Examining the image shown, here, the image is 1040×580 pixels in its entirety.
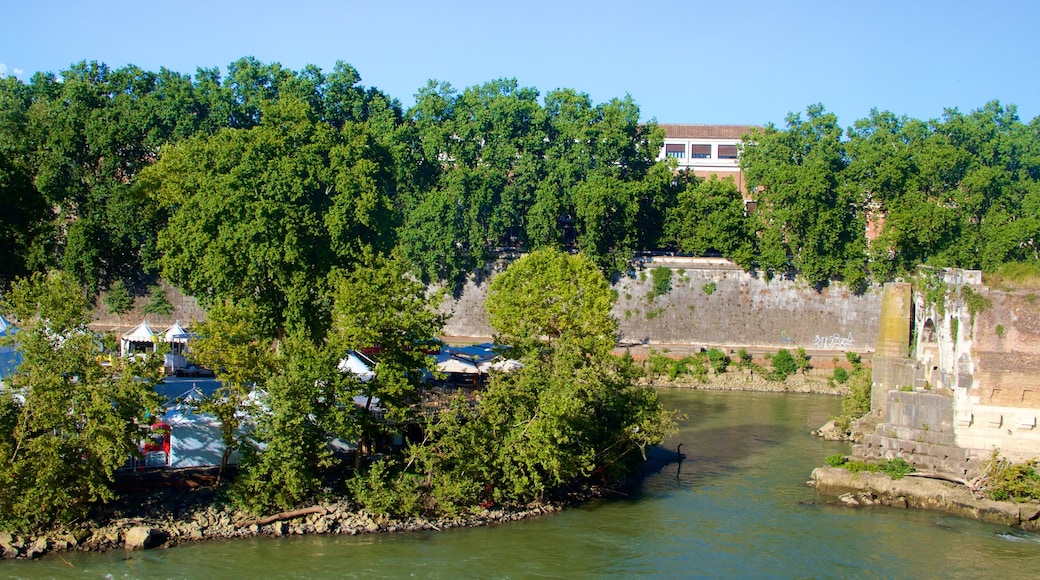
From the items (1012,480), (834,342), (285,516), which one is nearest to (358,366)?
(285,516)

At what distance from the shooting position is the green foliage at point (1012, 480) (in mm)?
20219

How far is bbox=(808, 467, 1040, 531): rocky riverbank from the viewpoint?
65.9 feet

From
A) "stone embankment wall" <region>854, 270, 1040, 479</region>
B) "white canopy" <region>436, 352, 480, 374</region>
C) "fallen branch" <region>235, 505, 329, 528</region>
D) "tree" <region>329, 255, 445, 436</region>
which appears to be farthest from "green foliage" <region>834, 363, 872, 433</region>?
"fallen branch" <region>235, 505, 329, 528</region>

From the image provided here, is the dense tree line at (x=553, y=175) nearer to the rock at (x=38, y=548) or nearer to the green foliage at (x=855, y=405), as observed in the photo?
the green foliage at (x=855, y=405)

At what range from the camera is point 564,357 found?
2192cm

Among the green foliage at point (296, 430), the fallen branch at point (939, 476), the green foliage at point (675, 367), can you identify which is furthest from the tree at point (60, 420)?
the green foliage at point (675, 367)

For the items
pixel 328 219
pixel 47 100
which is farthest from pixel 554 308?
pixel 47 100

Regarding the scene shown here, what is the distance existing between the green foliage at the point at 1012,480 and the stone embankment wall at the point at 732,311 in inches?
909

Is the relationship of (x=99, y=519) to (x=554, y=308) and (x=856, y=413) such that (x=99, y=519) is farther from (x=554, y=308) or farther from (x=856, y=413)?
(x=856, y=413)

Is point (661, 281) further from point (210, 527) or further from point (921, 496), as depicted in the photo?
point (210, 527)

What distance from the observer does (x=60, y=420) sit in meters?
17.5

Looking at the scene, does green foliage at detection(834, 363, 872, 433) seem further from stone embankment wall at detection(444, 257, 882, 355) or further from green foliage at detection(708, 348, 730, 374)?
stone embankment wall at detection(444, 257, 882, 355)

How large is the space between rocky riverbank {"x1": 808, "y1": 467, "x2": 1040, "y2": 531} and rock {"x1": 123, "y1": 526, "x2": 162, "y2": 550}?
13195mm

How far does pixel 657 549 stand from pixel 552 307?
→ 7.79 metres
